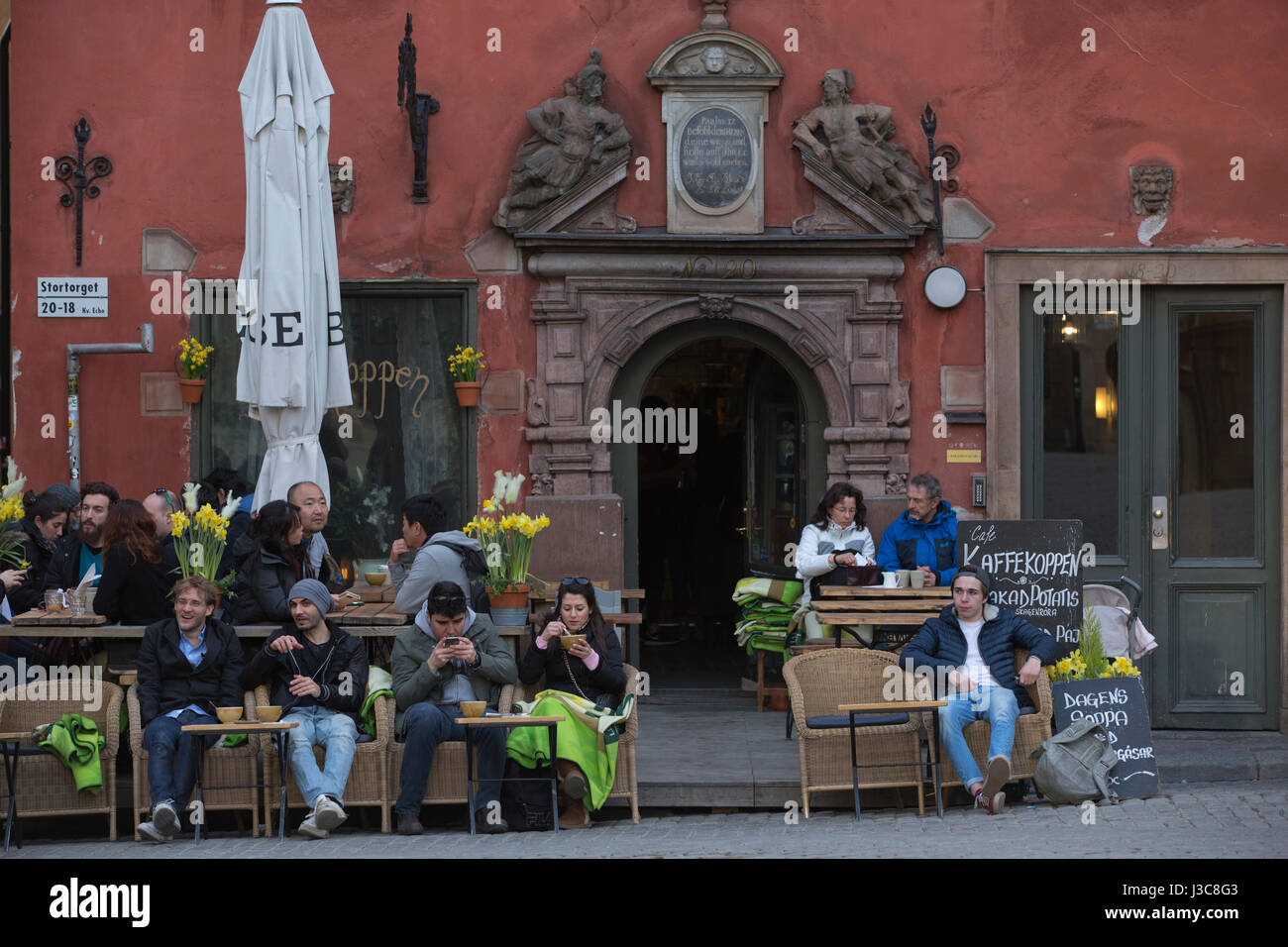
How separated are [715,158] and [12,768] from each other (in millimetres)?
5822

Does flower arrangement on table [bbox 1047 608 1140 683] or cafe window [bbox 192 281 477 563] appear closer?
flower arrangement on table [bbox 1047 608 1140 683]

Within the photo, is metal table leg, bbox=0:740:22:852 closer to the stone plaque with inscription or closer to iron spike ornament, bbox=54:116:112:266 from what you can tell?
iron spike ornament, bbox=54:116:112:266

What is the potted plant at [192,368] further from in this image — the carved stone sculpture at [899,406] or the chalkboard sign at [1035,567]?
the chalkboard sign at [1035,567]

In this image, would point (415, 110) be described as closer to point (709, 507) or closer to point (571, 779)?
point (709, 507)

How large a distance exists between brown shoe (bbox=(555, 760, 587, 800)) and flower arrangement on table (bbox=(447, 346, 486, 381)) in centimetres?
349

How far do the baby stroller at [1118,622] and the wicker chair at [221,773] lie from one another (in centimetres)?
486

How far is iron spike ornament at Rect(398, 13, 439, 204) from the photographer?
10.9 m

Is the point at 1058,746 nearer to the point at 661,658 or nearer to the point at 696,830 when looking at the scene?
the point at 696,830

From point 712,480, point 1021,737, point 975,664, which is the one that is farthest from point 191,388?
point 1021,737

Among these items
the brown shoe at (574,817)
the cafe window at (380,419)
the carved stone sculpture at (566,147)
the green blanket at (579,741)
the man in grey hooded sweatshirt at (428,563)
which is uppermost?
the carved stone sculpture at (566,147)

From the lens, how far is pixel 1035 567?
962cm

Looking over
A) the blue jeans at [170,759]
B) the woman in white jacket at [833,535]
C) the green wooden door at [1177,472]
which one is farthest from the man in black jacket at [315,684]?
the green wooden door at [1177,472]

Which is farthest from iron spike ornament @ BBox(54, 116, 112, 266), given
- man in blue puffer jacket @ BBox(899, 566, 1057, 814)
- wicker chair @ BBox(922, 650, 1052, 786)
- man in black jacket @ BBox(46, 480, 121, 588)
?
wicker chair @ BBox(922, 650, 1052, 786)

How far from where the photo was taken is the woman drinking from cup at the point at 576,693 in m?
8.34
